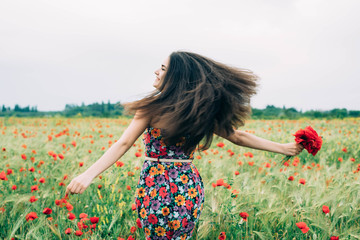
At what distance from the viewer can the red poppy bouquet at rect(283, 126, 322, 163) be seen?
1.99 metres

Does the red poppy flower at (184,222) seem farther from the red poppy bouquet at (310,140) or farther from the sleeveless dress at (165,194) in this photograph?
the red poppy bouquet at (310,140)

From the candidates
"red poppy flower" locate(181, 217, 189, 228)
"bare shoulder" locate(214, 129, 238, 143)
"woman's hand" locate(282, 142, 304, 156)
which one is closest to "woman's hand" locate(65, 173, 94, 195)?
"red poppy flower" locate(181, 217, 189, 228)

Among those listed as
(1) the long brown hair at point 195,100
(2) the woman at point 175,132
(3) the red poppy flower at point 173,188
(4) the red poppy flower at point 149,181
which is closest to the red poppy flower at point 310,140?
(1) the long brown hair at point 195,100

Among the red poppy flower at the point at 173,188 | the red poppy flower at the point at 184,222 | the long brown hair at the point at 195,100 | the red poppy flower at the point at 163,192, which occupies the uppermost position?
the long brown hair at the point at 195,100

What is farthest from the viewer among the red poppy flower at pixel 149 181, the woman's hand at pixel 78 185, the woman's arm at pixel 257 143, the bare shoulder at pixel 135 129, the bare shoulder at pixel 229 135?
the woman's arm at pixel 257 143

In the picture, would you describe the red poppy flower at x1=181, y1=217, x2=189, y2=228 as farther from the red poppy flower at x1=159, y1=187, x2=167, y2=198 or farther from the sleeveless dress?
the red poppy flower at x1=159, y1=187, x2=167, y2=198

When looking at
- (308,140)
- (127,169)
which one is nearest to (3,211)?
(127,169)

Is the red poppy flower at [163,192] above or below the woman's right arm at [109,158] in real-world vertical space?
below

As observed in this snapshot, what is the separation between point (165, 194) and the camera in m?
1.69

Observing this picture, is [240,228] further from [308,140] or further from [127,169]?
[127,169]

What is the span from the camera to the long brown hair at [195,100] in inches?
65.0

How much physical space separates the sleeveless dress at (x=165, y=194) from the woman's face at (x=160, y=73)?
298 millimetres

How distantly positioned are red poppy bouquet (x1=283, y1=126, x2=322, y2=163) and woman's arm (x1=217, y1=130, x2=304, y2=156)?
0.21 ft

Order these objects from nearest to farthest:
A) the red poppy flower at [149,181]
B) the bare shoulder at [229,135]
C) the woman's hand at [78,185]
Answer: the woman's hand at [78,185]
the red poppy flower at [149,181]
the bare shoulder at [229,135]
